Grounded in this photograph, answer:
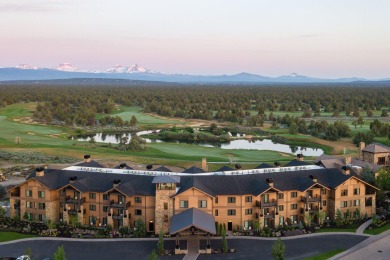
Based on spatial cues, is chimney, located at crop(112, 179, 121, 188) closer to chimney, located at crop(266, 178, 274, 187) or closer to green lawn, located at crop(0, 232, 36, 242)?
green lawn, located at crop(0, 232, 36, 242)

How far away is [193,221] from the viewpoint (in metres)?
45.2

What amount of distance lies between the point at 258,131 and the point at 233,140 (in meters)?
13.7

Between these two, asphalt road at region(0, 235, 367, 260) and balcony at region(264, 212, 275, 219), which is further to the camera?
balcony at region(264, 212, 275, 219)

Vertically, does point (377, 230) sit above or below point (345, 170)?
below

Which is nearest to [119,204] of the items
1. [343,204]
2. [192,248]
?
[192,248]

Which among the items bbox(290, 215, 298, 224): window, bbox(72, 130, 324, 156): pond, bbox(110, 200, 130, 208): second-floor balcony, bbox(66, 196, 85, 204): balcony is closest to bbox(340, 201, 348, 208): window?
bbox(290, 215, 298, 224): window

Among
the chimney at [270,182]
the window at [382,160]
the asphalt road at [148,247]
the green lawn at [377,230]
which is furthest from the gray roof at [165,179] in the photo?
the window at [382,160]

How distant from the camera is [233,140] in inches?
4798

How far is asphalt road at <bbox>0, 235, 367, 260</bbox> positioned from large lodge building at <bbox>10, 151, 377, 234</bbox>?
4.28 metres

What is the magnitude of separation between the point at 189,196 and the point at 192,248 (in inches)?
250

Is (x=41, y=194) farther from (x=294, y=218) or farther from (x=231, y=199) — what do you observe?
(x=294, y=218)

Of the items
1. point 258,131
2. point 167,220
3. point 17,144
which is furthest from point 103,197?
point 258,131

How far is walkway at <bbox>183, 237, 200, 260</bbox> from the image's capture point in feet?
142

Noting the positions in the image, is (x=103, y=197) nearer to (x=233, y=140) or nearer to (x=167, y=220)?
(x=167, y=220)
